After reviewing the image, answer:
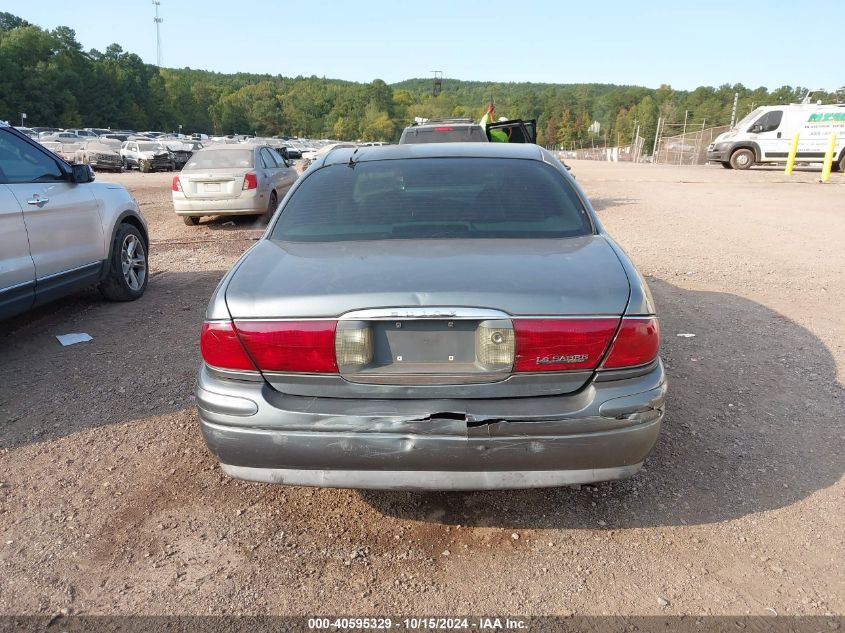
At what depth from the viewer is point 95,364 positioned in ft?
15.6

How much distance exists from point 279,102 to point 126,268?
6217 inches

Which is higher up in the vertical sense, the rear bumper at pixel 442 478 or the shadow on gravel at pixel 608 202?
the rear bumper at pixel 442 478

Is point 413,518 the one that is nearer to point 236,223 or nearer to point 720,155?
point 236,223

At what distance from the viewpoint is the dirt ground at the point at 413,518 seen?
242cm

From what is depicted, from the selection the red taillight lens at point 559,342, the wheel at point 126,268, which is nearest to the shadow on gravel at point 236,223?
the wheel at point 126,268

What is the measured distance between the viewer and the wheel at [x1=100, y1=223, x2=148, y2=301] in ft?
20.6

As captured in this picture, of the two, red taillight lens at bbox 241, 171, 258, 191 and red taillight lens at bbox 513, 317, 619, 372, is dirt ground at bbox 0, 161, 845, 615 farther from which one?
red taillight lens at bbox 241, 171, 258, 191

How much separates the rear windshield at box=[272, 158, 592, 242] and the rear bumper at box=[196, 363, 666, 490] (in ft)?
3.04

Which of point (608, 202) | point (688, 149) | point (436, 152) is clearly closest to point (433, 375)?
point (436, 152)

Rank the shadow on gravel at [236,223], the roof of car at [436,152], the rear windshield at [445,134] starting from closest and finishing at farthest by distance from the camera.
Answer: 1. the roof of car at [436,152]
2. the shadow on gravel at [236,223]
3. the rear windshield at [445,134]

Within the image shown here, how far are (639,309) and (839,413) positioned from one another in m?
2.36

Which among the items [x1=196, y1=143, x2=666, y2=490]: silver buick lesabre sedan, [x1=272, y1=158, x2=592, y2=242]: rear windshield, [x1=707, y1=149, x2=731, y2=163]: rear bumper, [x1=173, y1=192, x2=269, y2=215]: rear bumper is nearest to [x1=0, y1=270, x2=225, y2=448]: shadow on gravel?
[x1=272, y1=158, x2=592, y2=242]: rear windshield

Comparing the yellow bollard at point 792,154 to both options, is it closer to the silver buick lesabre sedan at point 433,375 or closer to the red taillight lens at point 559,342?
the silver buick lesabre sedan at point 433,375

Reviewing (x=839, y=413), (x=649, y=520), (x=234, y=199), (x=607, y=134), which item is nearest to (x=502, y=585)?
(x=649, y=520)
